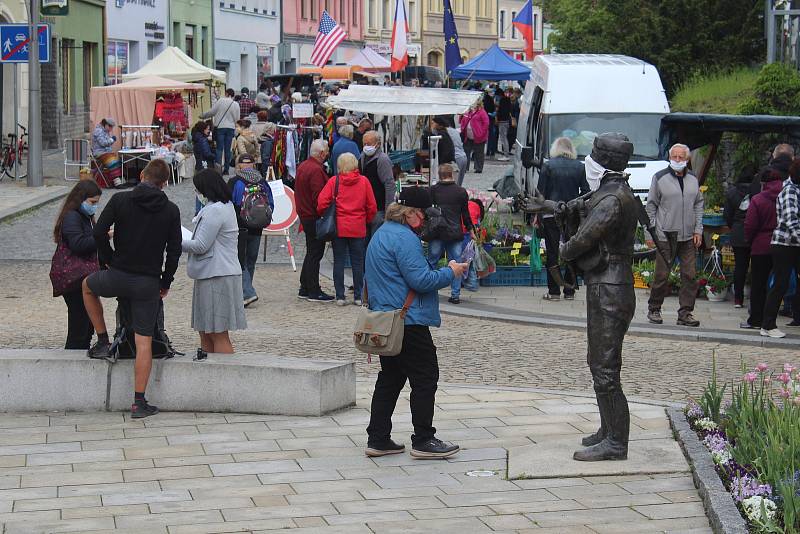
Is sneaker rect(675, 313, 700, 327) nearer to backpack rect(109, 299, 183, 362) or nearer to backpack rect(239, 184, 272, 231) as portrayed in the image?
backpack rect(239, 184, 272, 231)

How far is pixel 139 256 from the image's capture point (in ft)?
30.0

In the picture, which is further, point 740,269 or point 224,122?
point 224,122

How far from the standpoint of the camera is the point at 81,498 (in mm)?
7324

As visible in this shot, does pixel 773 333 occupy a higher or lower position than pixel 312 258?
lower

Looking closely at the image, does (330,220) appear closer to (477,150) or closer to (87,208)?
(87,208)

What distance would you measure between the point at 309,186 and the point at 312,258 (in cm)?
75

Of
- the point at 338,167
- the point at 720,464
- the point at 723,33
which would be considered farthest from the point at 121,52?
the point at 720,464

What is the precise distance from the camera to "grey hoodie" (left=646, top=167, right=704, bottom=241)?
13367 millimetres

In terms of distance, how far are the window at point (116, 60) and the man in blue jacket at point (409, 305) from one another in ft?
122

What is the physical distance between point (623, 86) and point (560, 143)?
586cm

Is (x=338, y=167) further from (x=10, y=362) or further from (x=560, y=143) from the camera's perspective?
(x=10, y=362)

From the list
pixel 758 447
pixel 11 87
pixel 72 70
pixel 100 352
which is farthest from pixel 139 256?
pixel 72 70

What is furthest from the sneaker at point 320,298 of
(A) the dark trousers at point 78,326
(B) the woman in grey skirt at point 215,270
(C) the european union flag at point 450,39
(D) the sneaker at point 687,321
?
(C) the european union flag at point 450,39

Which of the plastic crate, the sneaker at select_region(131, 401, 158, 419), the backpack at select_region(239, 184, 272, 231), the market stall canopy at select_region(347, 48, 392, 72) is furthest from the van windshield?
the market stall canopy at select_region(347, 48, 392, 72)
